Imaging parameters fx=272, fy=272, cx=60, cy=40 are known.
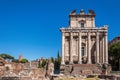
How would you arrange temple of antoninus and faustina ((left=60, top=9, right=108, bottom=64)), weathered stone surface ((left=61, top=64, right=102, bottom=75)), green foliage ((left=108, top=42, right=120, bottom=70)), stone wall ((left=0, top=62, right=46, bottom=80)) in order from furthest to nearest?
green foliage ((left=108, top=42, right=120, bottom=70)) < temple of antoninus and faustina ((left=60, top=9, right=108, bottom=64)) < weathered stone surface ((left=61, top=64, right=102, bottom=75)) < stone wall ((left=0, top=62, right=46, bottom=80))

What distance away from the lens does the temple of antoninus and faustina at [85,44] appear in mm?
69562

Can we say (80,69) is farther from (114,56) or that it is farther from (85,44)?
(114,56)

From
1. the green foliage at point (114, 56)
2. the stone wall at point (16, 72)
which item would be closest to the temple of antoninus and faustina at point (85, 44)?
the green foliage at point (114, 56)

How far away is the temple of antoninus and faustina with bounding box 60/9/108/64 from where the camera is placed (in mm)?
69562

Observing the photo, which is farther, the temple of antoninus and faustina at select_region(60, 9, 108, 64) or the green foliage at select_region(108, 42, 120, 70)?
the green foliage at select_region(108, 42, 120, 70)

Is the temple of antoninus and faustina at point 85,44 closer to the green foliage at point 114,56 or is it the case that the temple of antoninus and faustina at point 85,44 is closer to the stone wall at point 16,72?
the green foliage at point 114,56

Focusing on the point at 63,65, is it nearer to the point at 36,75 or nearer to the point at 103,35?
the point at 103,35

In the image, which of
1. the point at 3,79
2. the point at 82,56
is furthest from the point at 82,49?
the point at 3,79

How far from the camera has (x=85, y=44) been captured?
71812 mm

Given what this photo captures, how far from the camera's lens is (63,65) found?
222 ft

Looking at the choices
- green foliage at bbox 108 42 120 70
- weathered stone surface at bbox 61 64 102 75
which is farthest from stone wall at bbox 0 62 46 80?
green foliage at bbox 108 42 120 70

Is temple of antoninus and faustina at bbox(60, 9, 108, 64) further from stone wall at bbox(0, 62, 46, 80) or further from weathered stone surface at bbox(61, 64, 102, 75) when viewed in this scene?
stone wall at bbox(0, 62, 46, 80)

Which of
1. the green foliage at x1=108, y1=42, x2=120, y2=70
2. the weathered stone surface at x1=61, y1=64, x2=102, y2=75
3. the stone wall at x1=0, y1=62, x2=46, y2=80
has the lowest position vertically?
the weathered stone surface at x1=61, y1=64, x2=102, y2=75

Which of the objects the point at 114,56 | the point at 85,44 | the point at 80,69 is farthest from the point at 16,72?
the point at 114,56
